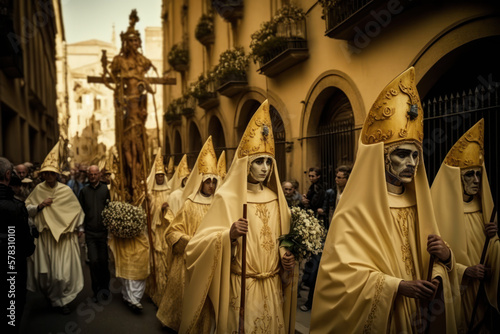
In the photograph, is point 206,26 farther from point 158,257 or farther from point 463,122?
point 463,122

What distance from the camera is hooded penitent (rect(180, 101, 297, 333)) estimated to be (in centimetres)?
414

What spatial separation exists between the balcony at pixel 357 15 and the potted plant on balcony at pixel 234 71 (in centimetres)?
563

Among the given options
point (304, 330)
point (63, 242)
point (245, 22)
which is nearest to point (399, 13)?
point (304, 330)

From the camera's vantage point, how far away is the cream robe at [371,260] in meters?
3.08

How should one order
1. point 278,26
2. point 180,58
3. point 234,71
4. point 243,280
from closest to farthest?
1. point 243,280
2. point 278,26
3. point 234,71
4. point 180,58

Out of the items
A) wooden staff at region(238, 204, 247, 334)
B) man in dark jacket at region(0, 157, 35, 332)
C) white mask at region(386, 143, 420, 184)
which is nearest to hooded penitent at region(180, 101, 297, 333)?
wooden staff at region(238, 204, 247, 334)

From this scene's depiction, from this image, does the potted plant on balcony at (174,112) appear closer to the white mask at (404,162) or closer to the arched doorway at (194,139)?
the arched doorway at (194,139)

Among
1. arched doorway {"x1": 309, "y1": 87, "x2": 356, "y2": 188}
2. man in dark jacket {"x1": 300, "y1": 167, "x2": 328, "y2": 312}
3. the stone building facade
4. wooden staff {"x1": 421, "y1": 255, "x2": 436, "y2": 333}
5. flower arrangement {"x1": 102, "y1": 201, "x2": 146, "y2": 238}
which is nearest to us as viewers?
wooden staff {"x1": 421, "y1": 255, "x2": 436, "y2": 333}

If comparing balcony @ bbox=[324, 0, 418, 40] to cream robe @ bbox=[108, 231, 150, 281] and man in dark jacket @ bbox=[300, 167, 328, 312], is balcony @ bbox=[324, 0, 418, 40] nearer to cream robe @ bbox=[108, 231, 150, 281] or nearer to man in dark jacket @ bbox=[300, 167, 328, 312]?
man in dark jacket @ bbox=[300, 167, 328, 312]

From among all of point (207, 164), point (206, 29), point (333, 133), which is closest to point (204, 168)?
point (207, 164)

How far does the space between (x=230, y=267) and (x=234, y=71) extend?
11.4m

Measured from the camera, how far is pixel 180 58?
2317 centimetres

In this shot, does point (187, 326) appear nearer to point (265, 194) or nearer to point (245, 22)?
point (265, 194)

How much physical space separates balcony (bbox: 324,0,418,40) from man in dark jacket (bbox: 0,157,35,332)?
5817 millimetres
